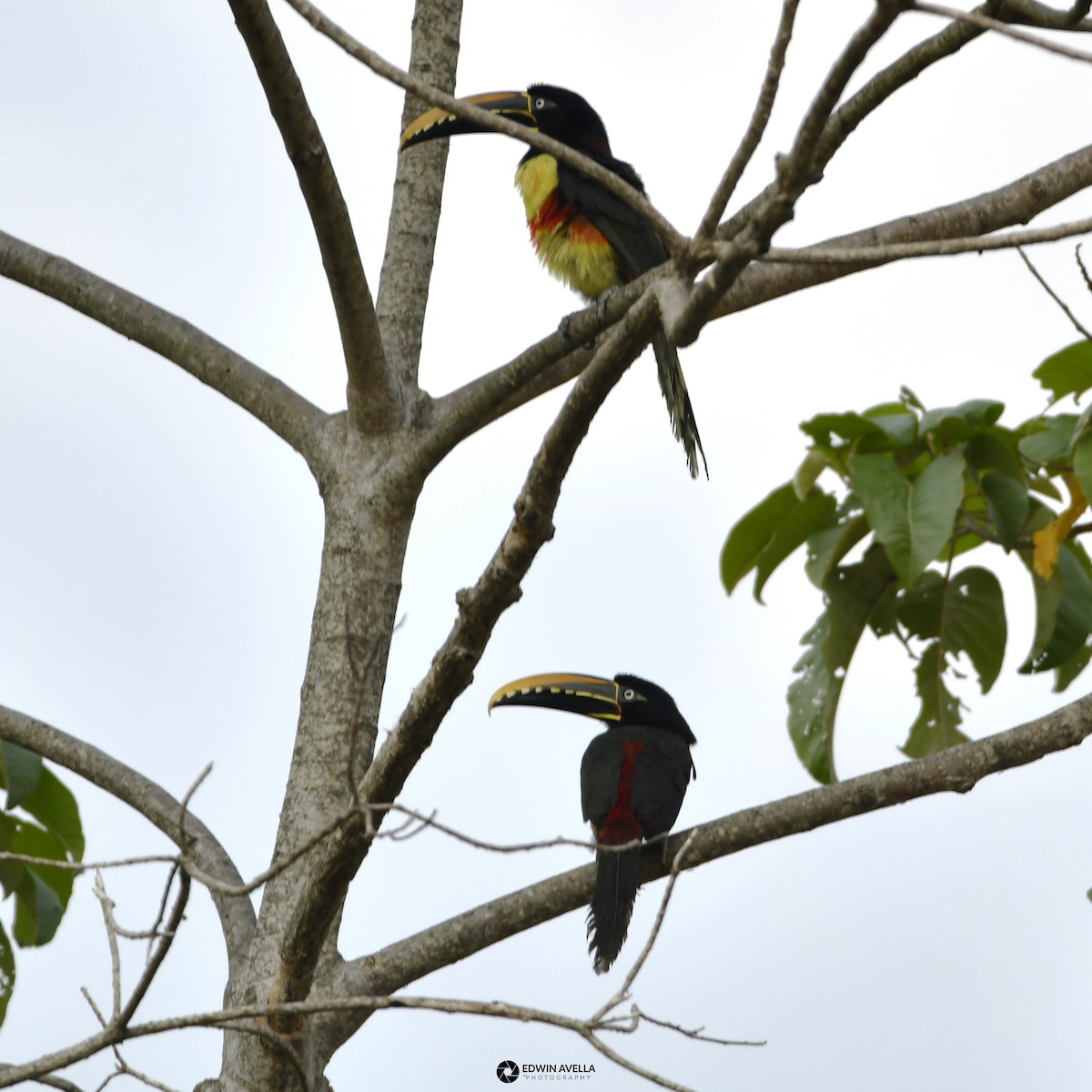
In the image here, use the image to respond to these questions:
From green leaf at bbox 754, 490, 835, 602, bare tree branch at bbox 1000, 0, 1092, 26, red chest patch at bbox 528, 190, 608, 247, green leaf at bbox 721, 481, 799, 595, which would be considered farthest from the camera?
red chest patch at bbox 528, 190, 608, 247

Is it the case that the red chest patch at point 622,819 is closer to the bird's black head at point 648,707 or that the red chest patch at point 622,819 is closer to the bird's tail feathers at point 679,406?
the bird's black head at point 648,707

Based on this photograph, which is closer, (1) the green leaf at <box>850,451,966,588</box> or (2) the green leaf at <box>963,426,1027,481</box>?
(1) the green leaf at <box>850,451,966,588</box>

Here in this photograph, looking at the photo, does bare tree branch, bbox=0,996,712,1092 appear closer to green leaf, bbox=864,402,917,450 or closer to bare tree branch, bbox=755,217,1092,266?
bare tree branch, bbox=755,217,1092,266

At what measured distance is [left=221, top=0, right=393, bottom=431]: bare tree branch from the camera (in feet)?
8.86

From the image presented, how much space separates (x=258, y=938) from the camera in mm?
3062

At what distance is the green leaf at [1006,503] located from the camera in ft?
9.77

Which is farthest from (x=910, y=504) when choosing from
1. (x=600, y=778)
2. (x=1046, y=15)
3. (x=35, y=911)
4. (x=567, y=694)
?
(x=35, y=911)

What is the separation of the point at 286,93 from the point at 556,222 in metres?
2.10

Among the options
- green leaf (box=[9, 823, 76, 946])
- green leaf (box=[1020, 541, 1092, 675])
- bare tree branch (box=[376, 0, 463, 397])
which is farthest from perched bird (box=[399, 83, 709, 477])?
green leaf (box=[9, 823, 76, 946])

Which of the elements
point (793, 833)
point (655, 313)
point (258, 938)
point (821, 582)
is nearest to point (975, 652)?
point (821, 582)

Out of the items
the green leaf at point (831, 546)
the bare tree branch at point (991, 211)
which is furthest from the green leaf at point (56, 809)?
the bare tree branch at point (991, 211)

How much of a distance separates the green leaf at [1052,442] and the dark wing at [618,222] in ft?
6.10

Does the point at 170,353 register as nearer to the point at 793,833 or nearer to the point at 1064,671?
the point at 793,833

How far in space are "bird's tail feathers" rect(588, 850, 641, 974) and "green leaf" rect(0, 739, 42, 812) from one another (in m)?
1.44
